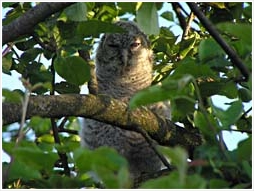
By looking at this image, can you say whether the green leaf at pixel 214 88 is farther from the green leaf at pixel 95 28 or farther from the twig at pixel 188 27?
the twig at pixel 188 27

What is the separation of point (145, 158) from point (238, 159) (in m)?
2.07

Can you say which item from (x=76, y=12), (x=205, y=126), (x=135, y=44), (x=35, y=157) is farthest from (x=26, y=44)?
(x=35, y=157)

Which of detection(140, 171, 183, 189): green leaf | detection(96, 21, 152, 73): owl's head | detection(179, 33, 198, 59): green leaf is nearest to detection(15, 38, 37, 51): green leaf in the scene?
detection(179, 33, 198, 59): green leaf

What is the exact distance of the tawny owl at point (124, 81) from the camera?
13.1 ft

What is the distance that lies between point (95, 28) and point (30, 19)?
0.72 ft

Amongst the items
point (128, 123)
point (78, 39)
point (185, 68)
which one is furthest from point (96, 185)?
point (78, 39)

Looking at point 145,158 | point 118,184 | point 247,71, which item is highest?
point 145,158

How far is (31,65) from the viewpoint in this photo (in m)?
3.25

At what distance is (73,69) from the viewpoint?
2617 millimetres

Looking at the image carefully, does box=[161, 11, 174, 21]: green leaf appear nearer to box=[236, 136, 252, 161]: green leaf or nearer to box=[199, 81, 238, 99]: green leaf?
box=[199, 81, 238, 99]: green leaf

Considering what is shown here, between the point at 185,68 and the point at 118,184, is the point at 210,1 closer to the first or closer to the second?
the point at 185,68

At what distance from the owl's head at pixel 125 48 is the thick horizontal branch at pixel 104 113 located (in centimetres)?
119

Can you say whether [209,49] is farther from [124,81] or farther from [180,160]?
[124,81]

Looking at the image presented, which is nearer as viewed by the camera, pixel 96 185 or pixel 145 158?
pixel 96 185
